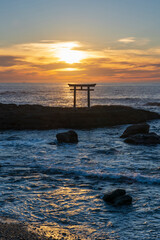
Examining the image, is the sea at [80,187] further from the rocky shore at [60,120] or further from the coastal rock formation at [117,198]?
the rocky shore at [60,120]

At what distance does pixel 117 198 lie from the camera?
7441 mm

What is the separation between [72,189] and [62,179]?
1.13 meters

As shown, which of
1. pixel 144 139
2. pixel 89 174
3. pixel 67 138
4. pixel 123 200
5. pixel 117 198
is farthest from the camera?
pixel 67 138

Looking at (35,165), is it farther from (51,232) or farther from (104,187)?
(51,232)

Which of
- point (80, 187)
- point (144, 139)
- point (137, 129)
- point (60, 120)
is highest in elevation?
point (60, 120)

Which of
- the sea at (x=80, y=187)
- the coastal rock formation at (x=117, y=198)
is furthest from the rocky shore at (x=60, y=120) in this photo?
the coastal rock formation at (x=117, y=198)

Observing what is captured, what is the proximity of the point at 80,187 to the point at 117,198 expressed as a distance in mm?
1621

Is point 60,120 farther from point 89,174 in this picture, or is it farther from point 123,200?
point 123,200

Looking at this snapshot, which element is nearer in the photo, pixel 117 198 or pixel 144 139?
pixel 117 198

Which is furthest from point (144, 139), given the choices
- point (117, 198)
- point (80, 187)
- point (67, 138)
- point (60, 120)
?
point (117, 198)

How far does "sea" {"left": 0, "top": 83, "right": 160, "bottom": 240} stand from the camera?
20.3 feet

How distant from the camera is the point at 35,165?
11.4m

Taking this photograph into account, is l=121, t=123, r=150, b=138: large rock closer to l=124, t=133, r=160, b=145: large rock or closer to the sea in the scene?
l=124, t=133, r=160, b=145: large rock

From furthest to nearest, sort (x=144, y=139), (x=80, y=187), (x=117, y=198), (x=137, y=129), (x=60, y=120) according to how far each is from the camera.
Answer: (x=60, y=120)
(x=137, y=129)
(x=144, y=139)
(x=80, y=187)
(x=117, y=198)
